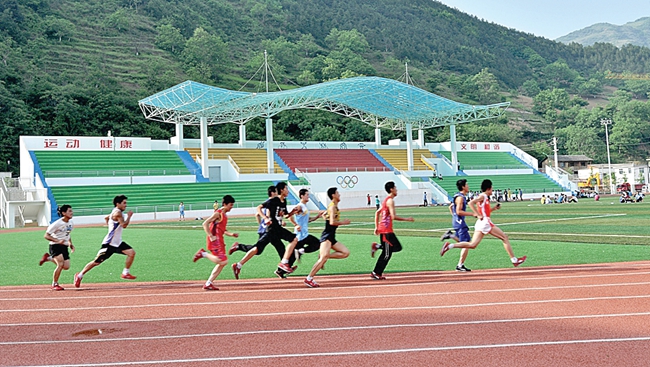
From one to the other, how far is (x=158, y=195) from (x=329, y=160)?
20256 millimetres

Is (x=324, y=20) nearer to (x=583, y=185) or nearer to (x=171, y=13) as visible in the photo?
(x=171, y=13)

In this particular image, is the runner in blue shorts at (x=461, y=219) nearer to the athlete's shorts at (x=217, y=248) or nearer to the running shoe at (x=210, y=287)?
the athlete's shorts at (x=217, y=248)

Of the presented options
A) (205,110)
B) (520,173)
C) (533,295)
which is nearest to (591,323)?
(533,295)

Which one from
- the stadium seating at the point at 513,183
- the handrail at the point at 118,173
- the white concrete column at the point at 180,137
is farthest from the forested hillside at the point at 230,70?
the handrail at the point at 118,173

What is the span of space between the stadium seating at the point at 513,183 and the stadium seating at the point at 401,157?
11.5 ft

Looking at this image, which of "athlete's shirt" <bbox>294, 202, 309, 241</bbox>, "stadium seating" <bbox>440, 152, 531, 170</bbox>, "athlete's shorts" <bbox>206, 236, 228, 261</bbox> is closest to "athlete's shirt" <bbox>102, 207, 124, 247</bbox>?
"athlete's shorts" <bbox>206, 236, 228, 261</bbox>

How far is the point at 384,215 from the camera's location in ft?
33.2

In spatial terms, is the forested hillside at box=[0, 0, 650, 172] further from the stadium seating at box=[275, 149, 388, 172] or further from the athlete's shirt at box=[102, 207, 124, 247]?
the athlete's shirt at box=[102, 207, 124, 247]

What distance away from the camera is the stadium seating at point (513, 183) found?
2328 inches

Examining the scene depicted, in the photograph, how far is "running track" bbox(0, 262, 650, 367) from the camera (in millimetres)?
5484

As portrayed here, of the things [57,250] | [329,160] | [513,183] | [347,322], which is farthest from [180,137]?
[347,322]

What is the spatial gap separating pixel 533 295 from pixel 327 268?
508 centimetres

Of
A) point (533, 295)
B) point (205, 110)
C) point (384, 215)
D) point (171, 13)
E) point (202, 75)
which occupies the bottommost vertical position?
point (533, 295)

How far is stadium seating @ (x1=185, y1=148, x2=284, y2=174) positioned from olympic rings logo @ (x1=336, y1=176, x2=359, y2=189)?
568 centimetres
